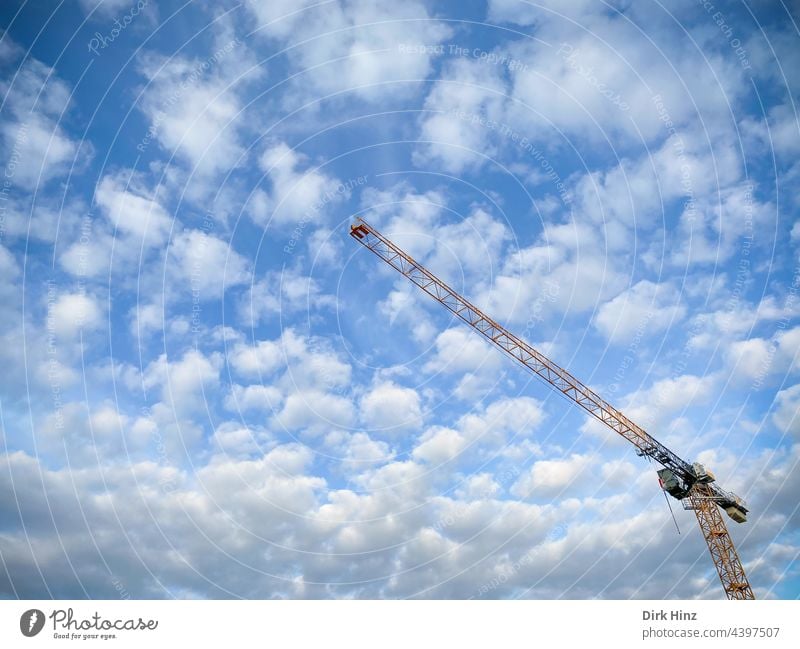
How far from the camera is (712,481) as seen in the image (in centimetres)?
6762

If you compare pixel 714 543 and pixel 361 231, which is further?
pixel 714 543
